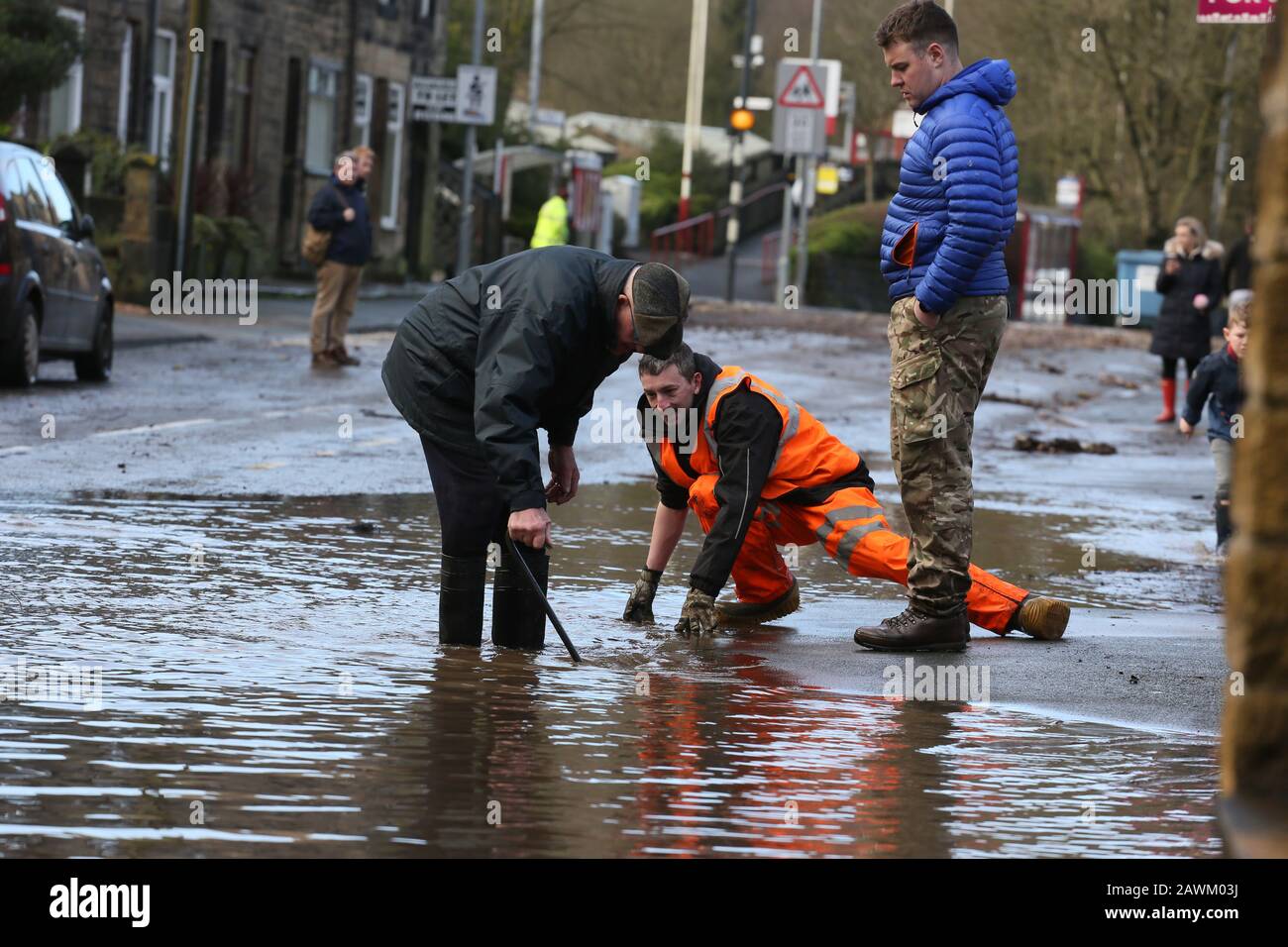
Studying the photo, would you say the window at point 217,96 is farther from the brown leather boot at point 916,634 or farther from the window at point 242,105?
the brown leather boot at point 916,634

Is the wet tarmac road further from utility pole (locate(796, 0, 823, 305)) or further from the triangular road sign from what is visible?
utility pole (locate(796, 0, 823, 305))

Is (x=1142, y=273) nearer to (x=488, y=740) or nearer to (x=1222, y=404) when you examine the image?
(x=1222, y=404)

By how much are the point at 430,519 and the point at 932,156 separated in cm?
401

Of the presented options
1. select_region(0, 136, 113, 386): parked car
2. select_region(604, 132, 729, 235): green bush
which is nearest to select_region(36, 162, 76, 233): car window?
select_region(0, 136, 113, 386): parked car

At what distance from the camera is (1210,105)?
45125mm

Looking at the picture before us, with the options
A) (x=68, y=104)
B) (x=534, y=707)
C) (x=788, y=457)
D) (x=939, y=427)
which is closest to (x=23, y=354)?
(x=788, y=457)

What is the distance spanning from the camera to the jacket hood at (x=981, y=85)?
279 inches

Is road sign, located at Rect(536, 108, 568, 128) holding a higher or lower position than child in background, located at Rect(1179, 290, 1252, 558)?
higher

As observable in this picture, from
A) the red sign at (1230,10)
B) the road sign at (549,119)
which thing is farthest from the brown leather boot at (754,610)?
the road sign at (549,119)

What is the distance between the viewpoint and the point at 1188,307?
763 inches

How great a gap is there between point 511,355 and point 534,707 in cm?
100

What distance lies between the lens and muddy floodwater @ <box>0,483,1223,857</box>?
443cm

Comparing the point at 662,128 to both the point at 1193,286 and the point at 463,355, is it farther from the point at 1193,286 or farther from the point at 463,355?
the point at 463,355

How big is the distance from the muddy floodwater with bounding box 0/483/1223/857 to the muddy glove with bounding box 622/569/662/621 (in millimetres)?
78
